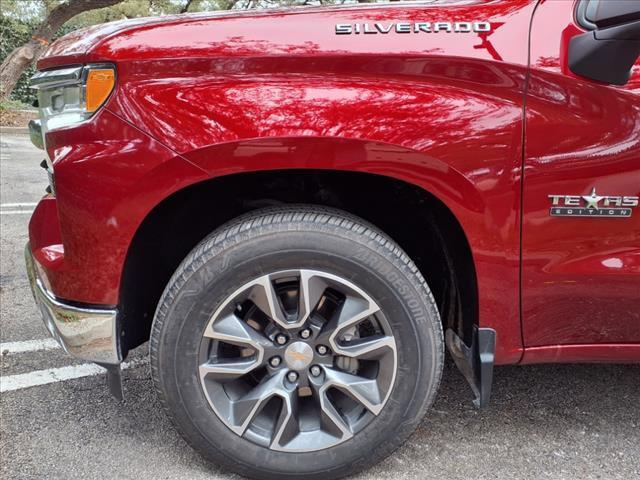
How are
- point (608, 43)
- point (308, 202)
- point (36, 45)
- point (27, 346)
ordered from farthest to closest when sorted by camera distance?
1. point (36, 45)
2. point (27, 346)
3. point (308, 202)
4. point (608, 43)

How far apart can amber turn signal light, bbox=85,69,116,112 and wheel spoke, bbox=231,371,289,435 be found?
1.03 m

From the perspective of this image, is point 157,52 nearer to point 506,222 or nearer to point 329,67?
point 329,67

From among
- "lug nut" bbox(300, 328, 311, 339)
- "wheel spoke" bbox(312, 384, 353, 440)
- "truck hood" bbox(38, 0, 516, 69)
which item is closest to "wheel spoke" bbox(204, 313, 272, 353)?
"lug nut" bbox(300, 328, 311, 339)

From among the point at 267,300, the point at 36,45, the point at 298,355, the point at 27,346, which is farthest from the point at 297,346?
the point at 36,45

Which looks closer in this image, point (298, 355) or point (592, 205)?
point (592, 205)

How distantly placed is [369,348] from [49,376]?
1.61 meters

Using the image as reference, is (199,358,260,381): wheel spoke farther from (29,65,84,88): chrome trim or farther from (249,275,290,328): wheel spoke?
(29,65,84,88): chrome trim

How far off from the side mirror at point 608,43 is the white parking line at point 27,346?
267cm

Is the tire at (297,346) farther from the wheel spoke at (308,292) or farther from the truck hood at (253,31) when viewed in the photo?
the truck hood at (253,31)

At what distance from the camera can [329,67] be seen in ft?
5.28

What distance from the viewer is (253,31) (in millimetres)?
Answer: 1636

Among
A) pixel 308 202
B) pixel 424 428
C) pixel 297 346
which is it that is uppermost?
pixel 308 202

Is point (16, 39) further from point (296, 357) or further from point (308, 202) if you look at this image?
point (296, 357)

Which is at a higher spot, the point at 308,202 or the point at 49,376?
the point at 308,202
